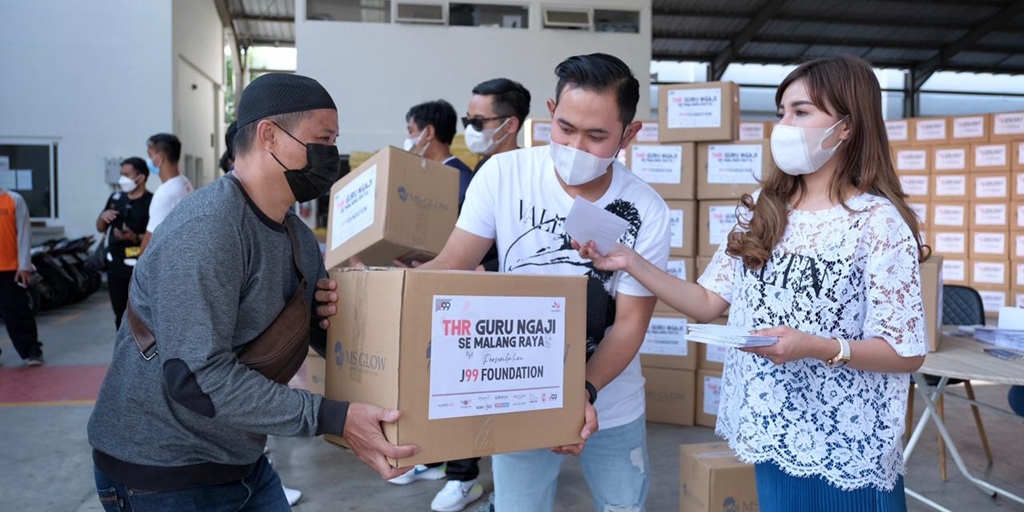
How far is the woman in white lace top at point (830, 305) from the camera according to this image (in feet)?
4.57

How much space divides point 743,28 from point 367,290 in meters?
15.2

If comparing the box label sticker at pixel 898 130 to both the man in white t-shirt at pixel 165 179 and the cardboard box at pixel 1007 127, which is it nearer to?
the cardboard box at pixel 1007 127

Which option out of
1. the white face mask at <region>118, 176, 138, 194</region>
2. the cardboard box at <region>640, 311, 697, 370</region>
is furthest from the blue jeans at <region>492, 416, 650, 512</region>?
the white face mask at <region>118, 176, 138, 194</region>

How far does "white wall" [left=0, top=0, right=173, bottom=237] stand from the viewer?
10539mm

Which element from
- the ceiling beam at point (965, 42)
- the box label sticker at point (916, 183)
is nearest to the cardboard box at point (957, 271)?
the box label sticker at point (916, 183)

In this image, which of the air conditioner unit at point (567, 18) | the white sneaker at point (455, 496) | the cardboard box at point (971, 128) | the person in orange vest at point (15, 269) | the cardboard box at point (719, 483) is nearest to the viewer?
the cardboard box at point (719, 483)

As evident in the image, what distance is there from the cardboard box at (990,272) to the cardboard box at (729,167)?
6303 mm

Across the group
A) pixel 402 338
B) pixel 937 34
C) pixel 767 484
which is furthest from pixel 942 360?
pixel 937 34

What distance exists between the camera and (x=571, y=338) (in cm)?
142

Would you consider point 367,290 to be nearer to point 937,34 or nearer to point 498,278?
point 498,278

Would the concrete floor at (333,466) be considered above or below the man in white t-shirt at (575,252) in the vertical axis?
below

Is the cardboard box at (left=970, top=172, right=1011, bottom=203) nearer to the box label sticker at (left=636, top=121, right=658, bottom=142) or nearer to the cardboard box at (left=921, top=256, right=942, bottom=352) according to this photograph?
the box label sticker at (left=636, top=121, right=658, bottom=142)

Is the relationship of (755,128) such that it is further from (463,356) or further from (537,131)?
(463,356)

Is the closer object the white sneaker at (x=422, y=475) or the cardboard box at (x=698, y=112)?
the white sneaker at (x=422, y=475)
